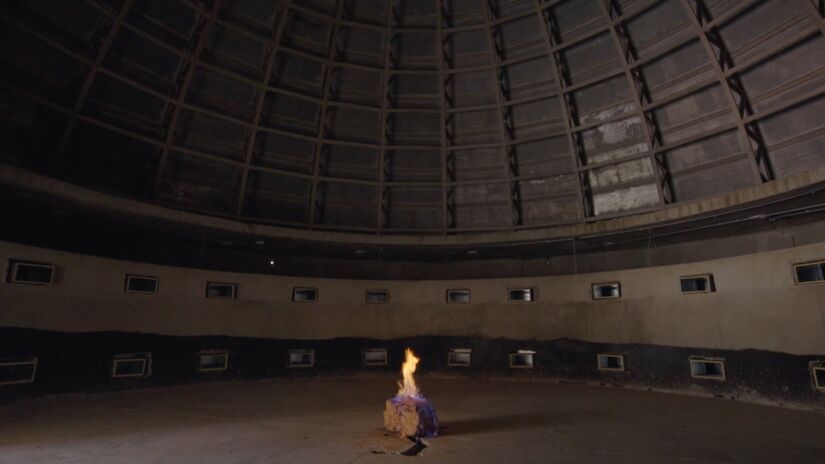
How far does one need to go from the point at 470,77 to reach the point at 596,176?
21.2ft

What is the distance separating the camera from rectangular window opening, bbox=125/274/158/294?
50.7 feet

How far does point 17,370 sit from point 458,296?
15.9 metres

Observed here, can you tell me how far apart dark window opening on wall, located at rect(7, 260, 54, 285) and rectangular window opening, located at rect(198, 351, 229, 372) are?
568cm

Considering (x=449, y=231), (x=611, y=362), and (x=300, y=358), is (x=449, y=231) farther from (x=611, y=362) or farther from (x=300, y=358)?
(x=300, y=358)

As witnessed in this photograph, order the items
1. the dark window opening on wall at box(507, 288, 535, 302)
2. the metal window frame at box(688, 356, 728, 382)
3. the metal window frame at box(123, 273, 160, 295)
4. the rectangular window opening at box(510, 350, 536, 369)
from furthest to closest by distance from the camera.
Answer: the dark window opening on wall at box(507, 288, 535, 302)
the rectangular window opening at box(510, 350, 536, 369)
the metal window frame at box(123, 273, 160, 295)
the metal window frame at box(688, 356, 728, 382)

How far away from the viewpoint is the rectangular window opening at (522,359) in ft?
61.9

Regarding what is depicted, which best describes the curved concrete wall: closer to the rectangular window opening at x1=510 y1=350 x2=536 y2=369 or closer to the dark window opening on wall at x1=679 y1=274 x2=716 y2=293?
the dark window opening on wall at x1=679 y1=274 x2=716 y2=293

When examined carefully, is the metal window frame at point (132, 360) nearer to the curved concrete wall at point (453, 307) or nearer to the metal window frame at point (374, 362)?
the curved concrete wall at point (453, 307)

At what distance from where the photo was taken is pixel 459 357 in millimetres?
19781

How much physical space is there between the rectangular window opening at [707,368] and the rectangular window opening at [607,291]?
135 inches

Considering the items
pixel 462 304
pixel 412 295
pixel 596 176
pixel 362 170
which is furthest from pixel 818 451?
pixel 362 170

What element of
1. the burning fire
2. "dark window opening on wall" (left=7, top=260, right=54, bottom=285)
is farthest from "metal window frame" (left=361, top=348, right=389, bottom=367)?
"dark window opening on wall" (left=7, top=260, right=54, bottom=285)

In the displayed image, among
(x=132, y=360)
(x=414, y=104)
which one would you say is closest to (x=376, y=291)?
(x=414, y=104)

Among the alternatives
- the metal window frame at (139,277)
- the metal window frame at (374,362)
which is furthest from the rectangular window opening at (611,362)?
the metal window frame at (139,277)
